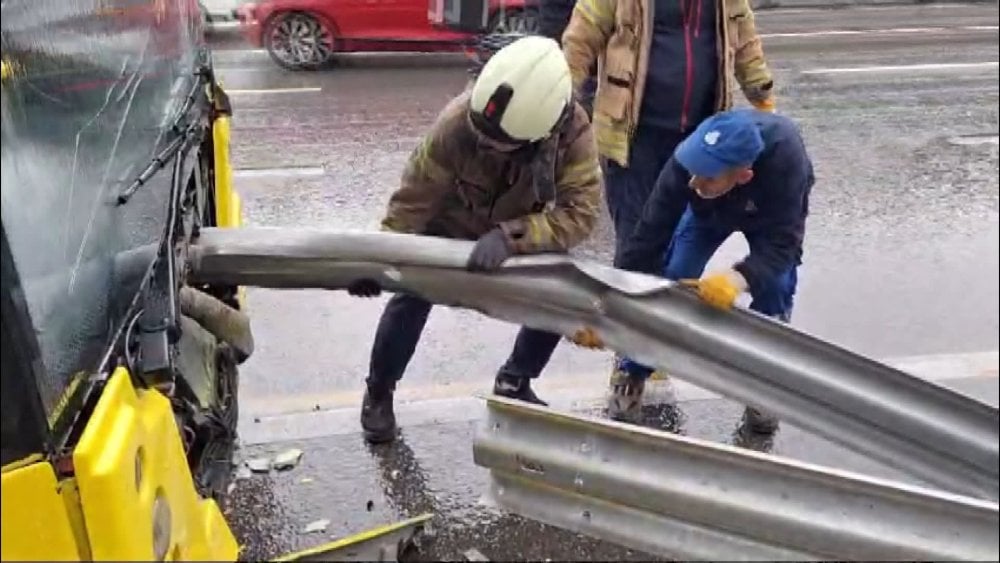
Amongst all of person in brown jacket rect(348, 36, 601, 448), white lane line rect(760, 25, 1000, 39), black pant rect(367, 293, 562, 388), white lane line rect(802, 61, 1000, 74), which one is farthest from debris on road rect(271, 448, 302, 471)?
white lane line rect(760, 25, 1000, 39)

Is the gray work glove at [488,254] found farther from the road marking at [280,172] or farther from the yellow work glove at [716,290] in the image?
the road marking at [280,172]

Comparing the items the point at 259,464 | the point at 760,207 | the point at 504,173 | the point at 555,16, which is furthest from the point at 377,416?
the point at 555,16

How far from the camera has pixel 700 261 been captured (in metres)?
3.96

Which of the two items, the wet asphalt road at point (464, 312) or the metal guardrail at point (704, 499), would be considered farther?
the wet asphalt road at point (464, 312)

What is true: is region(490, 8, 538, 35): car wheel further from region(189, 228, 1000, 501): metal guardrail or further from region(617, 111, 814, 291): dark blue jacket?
region(189, 228, 1000, 501): metal guardrail

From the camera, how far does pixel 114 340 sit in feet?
7.64

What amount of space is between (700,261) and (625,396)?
607mm

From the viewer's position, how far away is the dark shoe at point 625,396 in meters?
4.11

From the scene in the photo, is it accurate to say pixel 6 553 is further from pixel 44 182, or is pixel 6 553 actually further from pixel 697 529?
pixel 697 529

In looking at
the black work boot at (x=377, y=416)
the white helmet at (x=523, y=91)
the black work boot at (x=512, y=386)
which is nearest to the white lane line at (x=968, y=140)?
the black work boot at (x=512, y=386)

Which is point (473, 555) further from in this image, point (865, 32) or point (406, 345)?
point (865, 32)

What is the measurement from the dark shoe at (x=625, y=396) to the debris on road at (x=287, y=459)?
1.21 metres

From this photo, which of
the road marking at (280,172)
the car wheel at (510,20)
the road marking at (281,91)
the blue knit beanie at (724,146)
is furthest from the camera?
the car wheel at (510,20)

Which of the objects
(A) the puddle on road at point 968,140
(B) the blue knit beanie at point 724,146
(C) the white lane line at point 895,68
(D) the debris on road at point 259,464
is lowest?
(D) the debris on road at point 259,464
